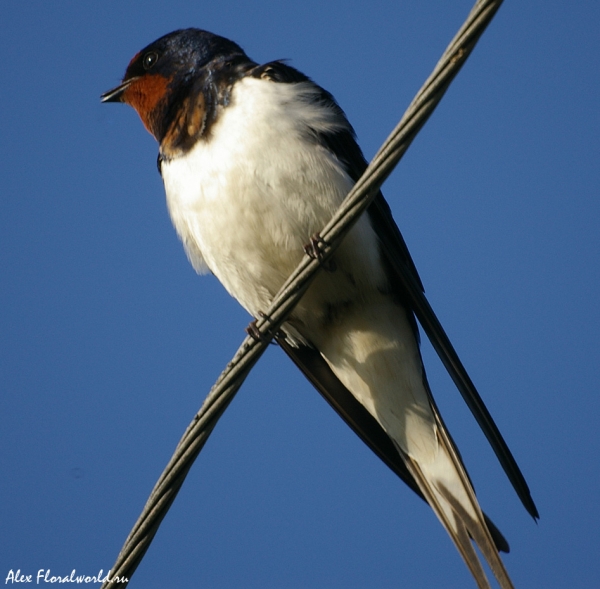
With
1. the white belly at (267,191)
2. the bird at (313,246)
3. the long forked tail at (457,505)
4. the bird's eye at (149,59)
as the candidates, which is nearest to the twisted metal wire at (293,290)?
the bird at (313,246)

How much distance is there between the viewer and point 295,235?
2.71 metres

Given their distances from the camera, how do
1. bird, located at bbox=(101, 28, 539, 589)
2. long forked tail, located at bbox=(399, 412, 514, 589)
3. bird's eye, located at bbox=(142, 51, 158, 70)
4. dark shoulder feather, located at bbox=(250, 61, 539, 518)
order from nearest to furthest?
dark shoulder feather, located at bbox=(250, 61, 539, 518) → long forked tail, located at bbox=(399, 412, 514, 589) → bird, located at bbox=(101, 28, 539, 589) → bird's eye, located at bbox=(142, 51, 158, 70)

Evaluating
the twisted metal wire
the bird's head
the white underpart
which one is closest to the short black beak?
the bird's head

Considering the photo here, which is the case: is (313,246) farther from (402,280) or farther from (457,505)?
(457,505)

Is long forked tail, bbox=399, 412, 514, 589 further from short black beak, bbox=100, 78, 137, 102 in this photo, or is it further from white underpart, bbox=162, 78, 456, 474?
short black beak, bbox=100, 78, 137, 102

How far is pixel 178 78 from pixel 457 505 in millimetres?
1786

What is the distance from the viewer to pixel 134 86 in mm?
3422

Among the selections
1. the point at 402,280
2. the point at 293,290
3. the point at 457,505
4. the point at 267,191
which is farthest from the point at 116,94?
the point at 457,505

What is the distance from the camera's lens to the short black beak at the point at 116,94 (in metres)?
3.50

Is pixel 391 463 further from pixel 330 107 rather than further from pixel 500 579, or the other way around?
pixel 330 107

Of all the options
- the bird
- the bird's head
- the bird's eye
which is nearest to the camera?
the bird

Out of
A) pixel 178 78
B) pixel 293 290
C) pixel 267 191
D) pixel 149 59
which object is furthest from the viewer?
pixel 149 59

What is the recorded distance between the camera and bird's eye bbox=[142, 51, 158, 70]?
342cm

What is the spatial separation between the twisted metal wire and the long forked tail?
960mm
